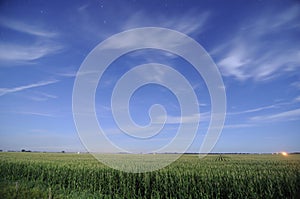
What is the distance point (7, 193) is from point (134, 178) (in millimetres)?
6455

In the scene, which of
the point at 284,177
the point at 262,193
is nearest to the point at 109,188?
the point at 262,193

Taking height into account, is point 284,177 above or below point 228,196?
above

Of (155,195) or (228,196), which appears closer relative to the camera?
(228,196)

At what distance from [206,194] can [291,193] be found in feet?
11.8

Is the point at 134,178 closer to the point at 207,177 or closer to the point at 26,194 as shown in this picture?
the point at 207,177

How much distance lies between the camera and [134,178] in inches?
583

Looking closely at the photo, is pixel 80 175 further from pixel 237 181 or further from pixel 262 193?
pixel 262 193

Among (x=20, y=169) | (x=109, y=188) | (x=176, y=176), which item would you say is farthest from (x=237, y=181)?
(x=20, y=169)

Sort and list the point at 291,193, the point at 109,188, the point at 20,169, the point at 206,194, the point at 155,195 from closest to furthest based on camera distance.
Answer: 1. the point at 291,193
2. the point at 206,194
3. the point at 155,195
4. the point at 109,188
5. the point at 20,169

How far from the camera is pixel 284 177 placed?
1200cm

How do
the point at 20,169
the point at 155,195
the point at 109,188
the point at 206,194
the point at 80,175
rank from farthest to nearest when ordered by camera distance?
the point at 20,169, the point at 80,175, the point at 109,188, the point at 155,195, the point at 206,194

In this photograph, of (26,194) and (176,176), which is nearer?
(26,194)

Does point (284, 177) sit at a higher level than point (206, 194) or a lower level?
higher

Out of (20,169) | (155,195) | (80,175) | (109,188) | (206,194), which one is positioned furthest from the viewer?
(20,169)
